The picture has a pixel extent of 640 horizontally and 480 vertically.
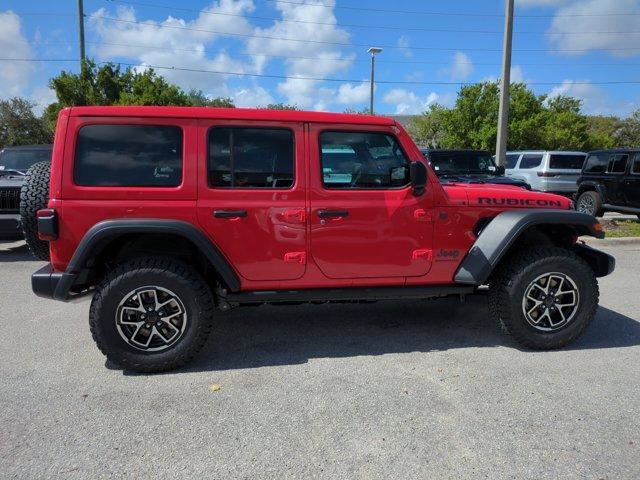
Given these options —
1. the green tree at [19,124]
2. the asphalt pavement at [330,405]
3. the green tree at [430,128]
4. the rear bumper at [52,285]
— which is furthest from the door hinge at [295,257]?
the green tree at [19,124]

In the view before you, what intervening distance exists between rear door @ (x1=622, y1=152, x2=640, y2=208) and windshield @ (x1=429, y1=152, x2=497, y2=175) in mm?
2783

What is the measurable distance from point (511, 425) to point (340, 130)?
7.70 ft

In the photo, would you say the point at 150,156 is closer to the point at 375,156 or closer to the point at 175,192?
the point at 175,192

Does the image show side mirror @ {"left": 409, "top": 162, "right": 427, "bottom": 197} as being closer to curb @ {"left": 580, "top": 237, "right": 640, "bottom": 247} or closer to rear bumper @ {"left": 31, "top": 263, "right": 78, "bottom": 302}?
rear bumper @ {"left": 31, "top": 263, "right": 78, "bottom": 302}

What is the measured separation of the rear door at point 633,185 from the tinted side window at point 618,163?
188 mm

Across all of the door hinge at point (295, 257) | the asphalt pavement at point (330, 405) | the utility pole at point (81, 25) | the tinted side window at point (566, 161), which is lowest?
the asphalt pavement at point (330, 405)

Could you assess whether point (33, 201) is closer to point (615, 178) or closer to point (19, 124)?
point (615, 178)

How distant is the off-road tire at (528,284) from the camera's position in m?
4.07

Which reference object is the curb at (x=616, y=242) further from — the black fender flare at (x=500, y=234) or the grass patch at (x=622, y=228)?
the black fender flare at (x=500, y=234)

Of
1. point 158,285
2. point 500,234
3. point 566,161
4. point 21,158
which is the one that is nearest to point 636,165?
point 566,161

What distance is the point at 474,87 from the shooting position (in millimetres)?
24781

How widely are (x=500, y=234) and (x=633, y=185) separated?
28.8 ft

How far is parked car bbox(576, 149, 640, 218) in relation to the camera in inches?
431

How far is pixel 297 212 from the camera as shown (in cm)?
379
